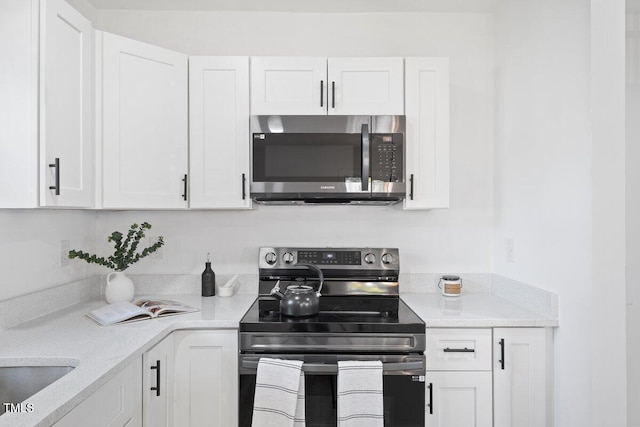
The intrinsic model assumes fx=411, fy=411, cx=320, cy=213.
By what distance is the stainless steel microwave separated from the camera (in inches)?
84.0

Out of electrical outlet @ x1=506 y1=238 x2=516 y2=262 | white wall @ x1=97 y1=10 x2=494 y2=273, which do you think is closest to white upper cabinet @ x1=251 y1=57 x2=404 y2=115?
white wall @ x1=97 y1=10 x2=494 y2=273

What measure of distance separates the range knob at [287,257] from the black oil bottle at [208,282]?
0.43m

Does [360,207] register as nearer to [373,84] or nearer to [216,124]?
[373,84]

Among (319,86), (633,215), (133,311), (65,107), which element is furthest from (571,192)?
(65,107)

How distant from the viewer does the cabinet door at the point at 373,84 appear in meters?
2.20

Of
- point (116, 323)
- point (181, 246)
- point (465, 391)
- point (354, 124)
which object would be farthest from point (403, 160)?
point (116, 323)

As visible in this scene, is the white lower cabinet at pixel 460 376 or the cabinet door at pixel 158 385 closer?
the cabinet door at pixel 158 385

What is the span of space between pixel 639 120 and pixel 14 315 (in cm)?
259

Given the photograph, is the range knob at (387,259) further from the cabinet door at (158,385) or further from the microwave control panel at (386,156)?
the cabinet door at (158,385)

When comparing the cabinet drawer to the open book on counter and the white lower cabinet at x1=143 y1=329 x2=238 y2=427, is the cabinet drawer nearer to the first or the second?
the white lower cabinet at x1=143 y1=329 x2=238 y2=427

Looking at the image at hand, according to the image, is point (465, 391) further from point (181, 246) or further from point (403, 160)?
point (181, 246)

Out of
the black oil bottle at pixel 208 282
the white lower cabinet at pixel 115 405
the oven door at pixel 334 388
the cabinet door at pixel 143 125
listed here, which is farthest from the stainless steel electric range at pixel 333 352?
the cabinet door at pixel 143 125

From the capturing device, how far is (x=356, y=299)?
90.7 inches

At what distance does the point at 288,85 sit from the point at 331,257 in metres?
0.98
